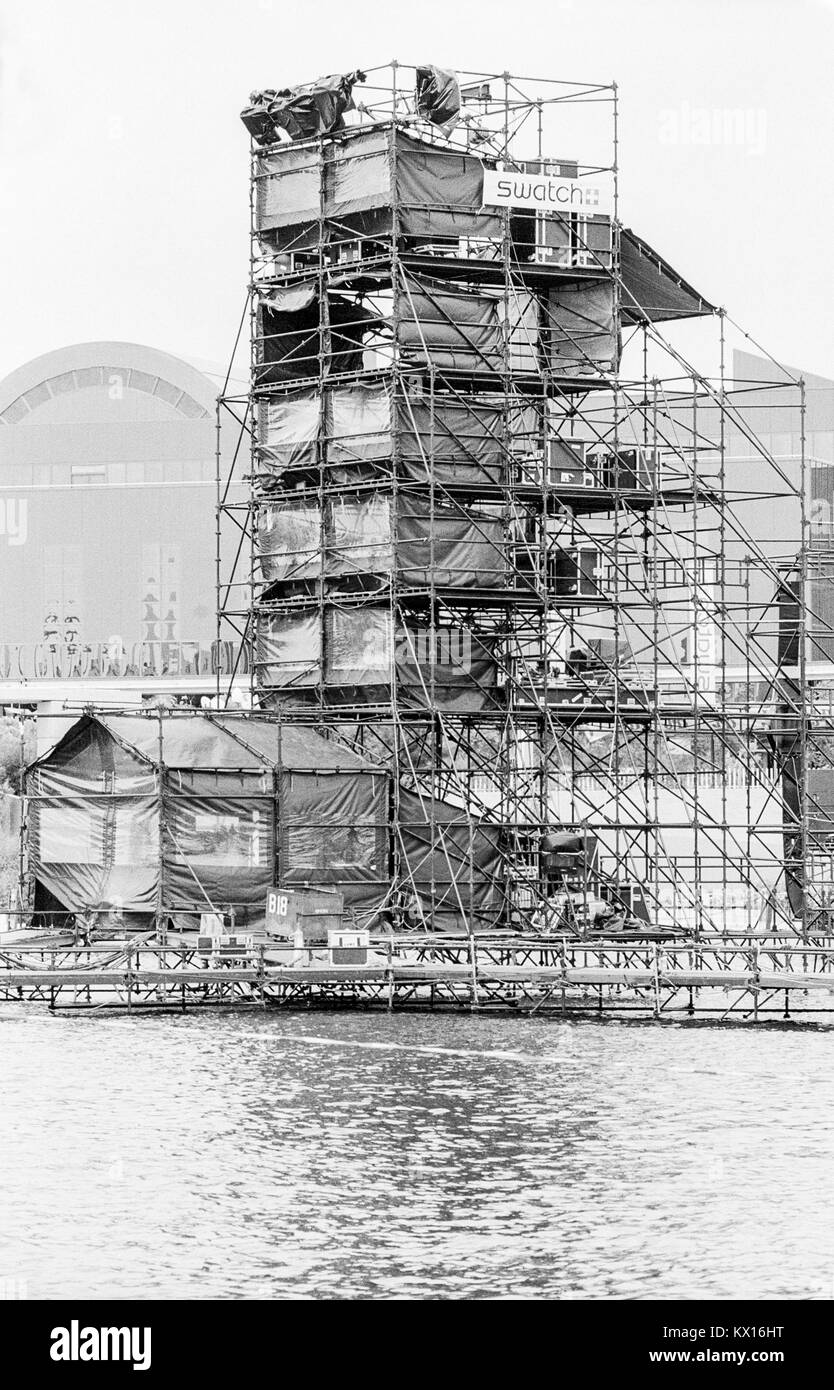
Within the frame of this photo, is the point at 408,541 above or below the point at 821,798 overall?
above

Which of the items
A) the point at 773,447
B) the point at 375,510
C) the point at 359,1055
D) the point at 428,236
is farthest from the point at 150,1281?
the point at 773,447

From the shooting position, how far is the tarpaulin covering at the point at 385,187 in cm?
7344

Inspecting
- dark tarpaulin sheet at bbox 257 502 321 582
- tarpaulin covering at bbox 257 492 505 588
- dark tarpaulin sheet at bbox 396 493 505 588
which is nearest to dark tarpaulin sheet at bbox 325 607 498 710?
tarpaulin covering at bbox 257 492 505 588

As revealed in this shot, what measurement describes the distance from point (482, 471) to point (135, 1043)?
78.9 feet

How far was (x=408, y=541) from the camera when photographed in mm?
70938

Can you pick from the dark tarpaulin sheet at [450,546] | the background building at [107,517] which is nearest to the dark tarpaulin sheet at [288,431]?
the dark tarpaulin sheet at [450,546]

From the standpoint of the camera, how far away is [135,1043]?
190 feet

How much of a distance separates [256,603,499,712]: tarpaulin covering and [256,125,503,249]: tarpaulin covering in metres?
12.8

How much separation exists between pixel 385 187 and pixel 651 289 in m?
11.5

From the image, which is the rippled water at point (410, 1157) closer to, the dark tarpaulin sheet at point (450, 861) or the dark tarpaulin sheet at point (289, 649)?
the dark tarpaulin sheet at point (450, 861)

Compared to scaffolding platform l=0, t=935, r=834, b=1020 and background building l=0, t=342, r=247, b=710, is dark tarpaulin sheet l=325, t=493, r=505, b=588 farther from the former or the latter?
background building l=0, t=342, r=247, b=710

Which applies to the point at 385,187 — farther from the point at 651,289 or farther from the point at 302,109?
the point at 651,289

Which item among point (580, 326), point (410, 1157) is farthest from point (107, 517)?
point (410, 1157)

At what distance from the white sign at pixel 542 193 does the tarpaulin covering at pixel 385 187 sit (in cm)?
95
